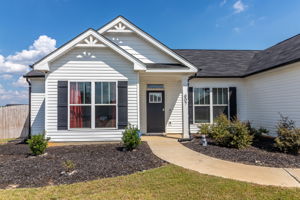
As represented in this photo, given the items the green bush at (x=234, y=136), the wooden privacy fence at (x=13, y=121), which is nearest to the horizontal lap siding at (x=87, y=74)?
the green bush at (x=234, y=136)

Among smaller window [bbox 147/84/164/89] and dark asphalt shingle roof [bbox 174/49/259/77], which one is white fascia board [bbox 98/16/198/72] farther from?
dark asphalt shingle roof [bbox 174/49/259/77]

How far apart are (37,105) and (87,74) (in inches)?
139

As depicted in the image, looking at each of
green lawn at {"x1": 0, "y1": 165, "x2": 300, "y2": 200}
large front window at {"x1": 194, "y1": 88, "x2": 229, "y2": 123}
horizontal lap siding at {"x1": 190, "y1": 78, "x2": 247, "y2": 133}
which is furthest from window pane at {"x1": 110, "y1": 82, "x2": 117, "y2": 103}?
large front window at {"x1": 194, "y1": 88, "x2": 229, "y2": 123}

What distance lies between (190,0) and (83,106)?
8510 millimetres

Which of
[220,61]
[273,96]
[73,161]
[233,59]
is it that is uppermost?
[233,59]

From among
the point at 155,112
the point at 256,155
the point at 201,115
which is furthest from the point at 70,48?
the point at 256,155

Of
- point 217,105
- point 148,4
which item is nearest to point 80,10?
point 148,4

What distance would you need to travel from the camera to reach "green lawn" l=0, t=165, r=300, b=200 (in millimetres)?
2811

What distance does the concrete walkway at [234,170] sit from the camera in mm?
3418

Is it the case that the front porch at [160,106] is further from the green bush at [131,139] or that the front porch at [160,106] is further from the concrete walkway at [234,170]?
the concrete walkway at [234,170]

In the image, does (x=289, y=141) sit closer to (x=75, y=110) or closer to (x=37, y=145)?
(x=75, y=110)

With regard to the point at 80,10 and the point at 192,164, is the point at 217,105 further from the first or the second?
the point at 80,10

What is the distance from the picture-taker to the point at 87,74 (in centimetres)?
686

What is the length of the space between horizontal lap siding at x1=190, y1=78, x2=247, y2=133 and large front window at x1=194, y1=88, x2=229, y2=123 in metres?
0.27
